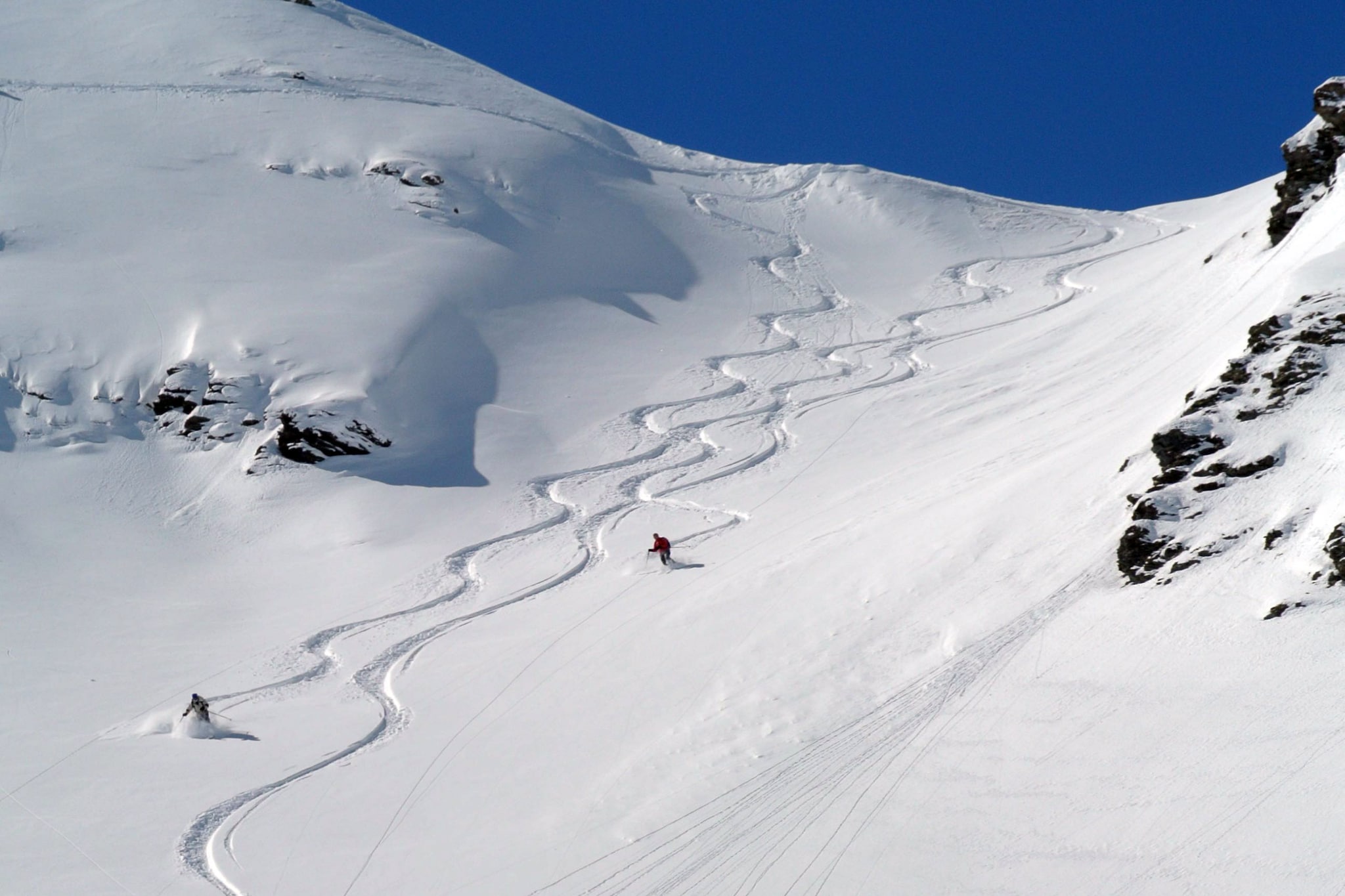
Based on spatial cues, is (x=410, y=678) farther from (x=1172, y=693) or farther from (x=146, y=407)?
(x=146, y=407)

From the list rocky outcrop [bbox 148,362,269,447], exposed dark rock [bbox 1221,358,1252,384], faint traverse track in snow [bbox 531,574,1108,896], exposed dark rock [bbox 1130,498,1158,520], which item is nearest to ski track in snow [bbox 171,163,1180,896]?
faint traverse track in snow [bbox 531,574,1108,896]

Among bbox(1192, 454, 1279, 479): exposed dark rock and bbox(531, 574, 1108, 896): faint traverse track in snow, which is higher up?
bbox(1192, 454, 1279, 479): exposed dark rock

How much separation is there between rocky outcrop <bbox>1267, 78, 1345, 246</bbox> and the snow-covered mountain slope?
1336mm

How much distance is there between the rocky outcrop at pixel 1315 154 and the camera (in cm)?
2248

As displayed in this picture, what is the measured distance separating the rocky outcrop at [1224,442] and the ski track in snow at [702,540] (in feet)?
4.38

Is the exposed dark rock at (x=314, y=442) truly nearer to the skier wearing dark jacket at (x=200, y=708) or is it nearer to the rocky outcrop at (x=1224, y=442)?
the skier wearing dark jacket at (x=200, y=708)

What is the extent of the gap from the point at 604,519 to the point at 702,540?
315 centimetres

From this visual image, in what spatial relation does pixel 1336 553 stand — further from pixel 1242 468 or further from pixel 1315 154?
pixel 1315 154

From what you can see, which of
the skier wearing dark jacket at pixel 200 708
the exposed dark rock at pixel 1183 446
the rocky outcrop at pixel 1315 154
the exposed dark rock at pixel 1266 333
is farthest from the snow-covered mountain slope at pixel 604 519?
the rocky outcrop at pixel 1315 154

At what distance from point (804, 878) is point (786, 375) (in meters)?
23.7

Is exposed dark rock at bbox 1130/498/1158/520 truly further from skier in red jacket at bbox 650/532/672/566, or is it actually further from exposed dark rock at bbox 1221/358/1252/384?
skier in red jacket at bbox 650/532/672/566

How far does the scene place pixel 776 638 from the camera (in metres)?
16.6

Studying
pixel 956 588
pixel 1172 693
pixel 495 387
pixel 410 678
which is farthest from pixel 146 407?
pixel 1172 693

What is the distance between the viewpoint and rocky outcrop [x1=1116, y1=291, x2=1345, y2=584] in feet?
45.8
